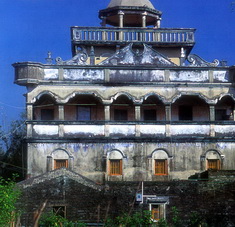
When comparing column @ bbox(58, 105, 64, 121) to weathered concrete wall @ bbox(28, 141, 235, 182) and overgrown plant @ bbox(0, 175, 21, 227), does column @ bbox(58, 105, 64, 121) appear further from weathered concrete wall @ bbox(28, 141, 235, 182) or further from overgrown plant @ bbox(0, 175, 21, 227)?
overgrown plant @ bbox(0, 175, 21, 227)

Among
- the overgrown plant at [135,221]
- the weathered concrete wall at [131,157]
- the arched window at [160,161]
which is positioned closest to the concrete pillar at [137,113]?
the weathered concrete wall at [131,157]

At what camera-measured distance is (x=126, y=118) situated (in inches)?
1296

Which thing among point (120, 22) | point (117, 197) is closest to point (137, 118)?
point (120, 22)

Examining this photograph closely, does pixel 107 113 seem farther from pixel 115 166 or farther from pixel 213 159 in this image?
pixel 213 159

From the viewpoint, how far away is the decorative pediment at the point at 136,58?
1252 inches

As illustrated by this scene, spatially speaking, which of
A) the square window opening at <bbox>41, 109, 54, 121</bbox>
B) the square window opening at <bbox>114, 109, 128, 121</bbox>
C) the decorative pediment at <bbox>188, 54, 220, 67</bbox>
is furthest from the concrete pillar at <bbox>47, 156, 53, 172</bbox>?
the decorative pediment at <bbox>188, 54, 220, 67</bbox>

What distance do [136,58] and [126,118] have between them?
11.4ft

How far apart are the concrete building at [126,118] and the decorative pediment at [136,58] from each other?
0.05 m

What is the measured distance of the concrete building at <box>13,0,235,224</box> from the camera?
3030 centimetres

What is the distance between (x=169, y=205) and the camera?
2409 centimetres

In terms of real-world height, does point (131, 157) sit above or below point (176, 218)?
above

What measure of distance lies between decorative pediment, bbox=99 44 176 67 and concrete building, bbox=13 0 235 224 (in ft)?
0.18

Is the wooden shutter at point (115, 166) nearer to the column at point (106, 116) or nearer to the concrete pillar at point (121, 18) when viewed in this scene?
the column at point (106, 116)

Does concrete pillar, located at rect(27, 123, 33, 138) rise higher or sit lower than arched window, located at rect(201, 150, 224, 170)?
higher
